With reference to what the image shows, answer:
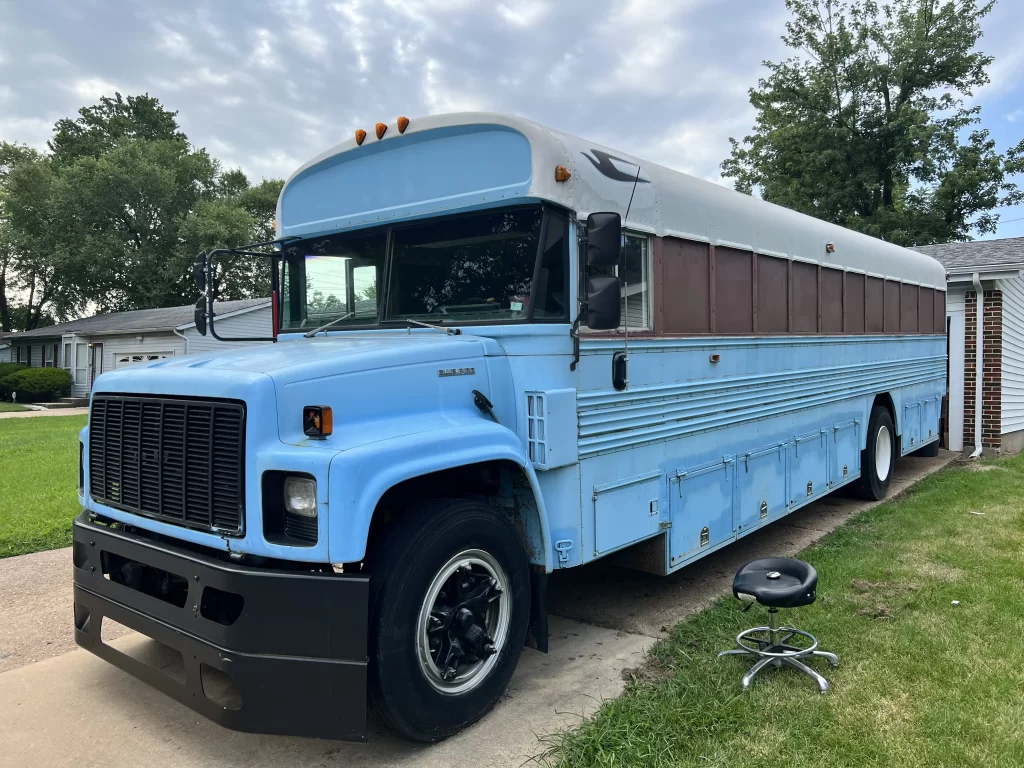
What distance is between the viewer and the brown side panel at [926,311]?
9.66m

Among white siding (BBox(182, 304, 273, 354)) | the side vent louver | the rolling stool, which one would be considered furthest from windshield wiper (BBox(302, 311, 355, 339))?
white siding (BBox(182, 304, 273, 354))

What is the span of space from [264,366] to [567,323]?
1497 mm

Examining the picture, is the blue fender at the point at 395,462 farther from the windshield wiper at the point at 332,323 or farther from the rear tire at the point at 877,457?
the rear tire at the point at 877,457

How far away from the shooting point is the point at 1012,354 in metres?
11.8

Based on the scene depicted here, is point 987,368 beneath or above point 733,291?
beneath

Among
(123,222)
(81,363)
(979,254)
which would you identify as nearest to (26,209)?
(123,222)

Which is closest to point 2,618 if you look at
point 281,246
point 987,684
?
point 281,246

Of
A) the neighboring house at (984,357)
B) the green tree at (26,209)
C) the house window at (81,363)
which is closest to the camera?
the neighboring house at (984,357)

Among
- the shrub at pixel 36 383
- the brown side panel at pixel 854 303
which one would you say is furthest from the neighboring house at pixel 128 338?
the brown side panel at pixel 854 303

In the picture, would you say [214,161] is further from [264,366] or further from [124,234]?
[264,366]

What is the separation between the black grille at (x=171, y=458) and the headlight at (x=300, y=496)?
187 millimetres

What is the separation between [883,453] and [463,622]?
23.1ft

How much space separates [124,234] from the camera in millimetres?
38625

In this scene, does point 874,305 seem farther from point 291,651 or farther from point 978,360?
point 291,651
